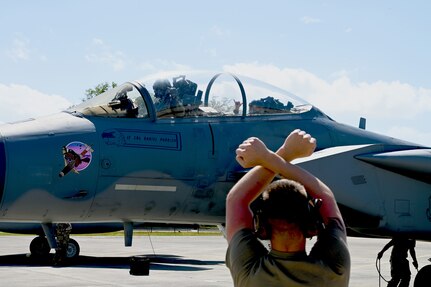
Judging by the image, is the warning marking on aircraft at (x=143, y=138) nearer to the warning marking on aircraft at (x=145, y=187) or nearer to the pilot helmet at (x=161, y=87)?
the warning marking on aircraft at (x=145, y=187)

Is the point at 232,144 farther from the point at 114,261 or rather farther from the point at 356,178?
the point at 114,261

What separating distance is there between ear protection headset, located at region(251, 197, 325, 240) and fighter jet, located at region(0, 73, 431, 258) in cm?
399

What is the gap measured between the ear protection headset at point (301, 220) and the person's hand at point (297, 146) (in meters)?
0.23

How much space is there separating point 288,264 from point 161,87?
5.48 meters

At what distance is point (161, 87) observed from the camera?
25.3ft

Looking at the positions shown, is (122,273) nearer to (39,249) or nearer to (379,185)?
(39,249)

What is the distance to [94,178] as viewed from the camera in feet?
21.7

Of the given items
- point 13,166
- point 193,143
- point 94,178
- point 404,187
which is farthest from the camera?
point 404,187

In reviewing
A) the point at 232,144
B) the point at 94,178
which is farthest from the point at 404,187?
the point at 94,178

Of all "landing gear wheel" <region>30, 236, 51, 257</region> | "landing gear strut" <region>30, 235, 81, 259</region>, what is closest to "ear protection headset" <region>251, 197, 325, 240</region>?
"landing gear strut" <region>30, 235, 81, 259</region>

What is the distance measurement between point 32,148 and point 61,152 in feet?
0.93

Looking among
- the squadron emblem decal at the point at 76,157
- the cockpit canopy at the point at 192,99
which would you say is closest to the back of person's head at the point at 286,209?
the squadron emblem decal at the point at 76,157

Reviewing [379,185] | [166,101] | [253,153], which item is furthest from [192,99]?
[253,153]

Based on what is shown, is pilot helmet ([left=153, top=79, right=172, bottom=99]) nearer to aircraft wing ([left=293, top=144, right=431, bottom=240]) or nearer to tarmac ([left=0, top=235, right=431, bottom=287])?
aircraft wing ([left=293, top=144, right=431, bottom=240])
